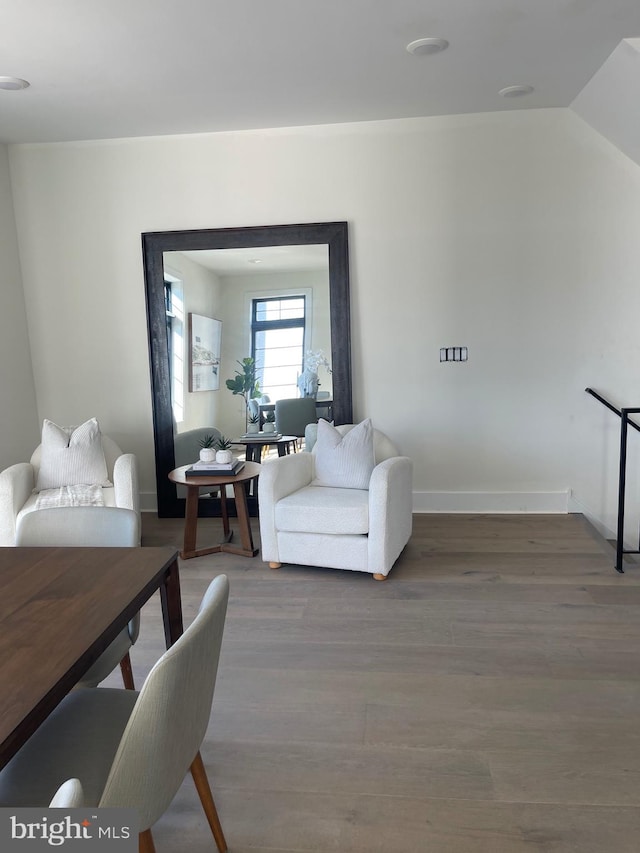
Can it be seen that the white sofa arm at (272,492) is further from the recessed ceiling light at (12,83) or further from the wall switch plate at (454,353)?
the recessed ceiling light at (12,83)

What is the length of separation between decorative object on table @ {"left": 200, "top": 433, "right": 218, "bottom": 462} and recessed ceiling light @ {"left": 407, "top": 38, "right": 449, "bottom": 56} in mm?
2507

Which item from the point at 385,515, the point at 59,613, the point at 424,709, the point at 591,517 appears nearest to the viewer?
the point at 59,613

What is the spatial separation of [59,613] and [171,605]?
1.32 ft

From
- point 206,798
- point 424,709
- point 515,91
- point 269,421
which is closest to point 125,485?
point 269,421

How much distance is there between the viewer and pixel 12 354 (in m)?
4.59

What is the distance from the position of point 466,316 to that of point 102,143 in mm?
2949

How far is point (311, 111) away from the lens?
4.06 meters

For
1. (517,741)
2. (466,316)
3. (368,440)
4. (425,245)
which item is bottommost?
(517,741)

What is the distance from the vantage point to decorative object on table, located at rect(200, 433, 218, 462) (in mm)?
3889

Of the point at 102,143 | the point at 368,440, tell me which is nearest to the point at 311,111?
the point at 102,143

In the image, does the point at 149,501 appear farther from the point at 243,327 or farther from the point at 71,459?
the point at 243,327

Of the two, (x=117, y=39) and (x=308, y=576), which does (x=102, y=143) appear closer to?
(x=117, y=39)

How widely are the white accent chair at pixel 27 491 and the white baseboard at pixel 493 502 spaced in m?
2.09

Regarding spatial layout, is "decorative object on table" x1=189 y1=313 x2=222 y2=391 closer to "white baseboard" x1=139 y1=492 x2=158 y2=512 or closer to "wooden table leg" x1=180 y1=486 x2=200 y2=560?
"white baseboard" x1=139 y1=492 x2=158 y2=512
